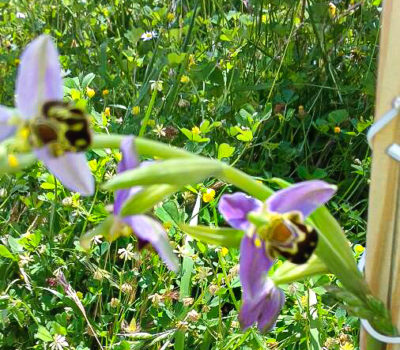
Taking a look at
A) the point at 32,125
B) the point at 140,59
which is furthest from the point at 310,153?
the point at 32,125

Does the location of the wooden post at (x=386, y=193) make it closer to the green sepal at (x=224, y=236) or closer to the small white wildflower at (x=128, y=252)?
the green sepal at (x=224, y=236)

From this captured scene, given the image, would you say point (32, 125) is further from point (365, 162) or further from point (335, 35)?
point (335, 35)

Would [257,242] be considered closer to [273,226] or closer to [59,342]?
[273,226]

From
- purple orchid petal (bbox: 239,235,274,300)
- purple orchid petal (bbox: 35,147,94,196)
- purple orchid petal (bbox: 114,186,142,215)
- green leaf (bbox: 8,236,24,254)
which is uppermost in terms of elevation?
purple orchid petal (bbox: 35,147,94,196)

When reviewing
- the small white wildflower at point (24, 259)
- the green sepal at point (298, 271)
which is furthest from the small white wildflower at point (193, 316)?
the green sepal at point (298, 271)

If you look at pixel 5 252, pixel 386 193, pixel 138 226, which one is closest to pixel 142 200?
pixel 138 226

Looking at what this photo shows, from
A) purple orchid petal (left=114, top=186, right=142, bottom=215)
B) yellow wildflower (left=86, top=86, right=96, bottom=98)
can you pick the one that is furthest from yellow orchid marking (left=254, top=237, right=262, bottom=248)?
yellow wildflower (left=86, top=86, right=96, bottom=98)

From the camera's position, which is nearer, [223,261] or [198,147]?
[223,261]

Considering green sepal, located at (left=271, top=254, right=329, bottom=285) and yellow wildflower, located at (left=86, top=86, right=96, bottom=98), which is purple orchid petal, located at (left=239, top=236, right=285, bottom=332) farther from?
yellow wildflower, located at (left=86, top=86, right=96, bottom=98)
